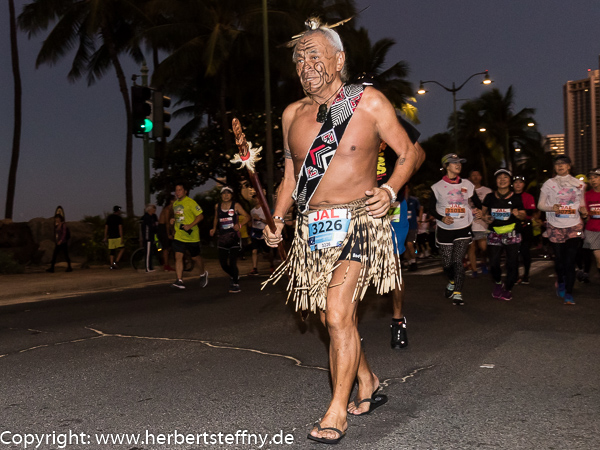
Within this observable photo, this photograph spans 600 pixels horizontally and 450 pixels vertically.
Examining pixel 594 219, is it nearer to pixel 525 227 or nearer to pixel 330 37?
pixel 525 227

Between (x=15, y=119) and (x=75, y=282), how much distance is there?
1686cm

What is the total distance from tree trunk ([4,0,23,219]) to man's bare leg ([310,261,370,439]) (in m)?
25.1

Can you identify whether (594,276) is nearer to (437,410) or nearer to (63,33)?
(437,410)

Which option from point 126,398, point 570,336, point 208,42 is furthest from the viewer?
point 208,42

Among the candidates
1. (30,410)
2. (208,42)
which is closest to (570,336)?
(30,410)

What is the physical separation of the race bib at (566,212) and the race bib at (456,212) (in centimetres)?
121

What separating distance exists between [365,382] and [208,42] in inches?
945

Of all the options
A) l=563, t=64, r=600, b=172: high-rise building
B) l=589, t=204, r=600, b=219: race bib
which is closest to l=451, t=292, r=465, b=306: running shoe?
l=589, t=204, r=600, b=219: race bib

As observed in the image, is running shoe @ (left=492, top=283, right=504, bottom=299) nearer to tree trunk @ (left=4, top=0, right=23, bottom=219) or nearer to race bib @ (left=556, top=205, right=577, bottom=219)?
race bib @ (left=556, top=205, right=577, bottom=219)

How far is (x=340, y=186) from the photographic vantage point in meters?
3.75

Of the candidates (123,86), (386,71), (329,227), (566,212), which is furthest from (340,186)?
(386,71)

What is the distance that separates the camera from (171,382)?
→ 16.0ft

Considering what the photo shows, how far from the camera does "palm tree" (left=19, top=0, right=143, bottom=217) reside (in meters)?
30.3

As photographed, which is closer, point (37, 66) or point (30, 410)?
point (30, 410)
